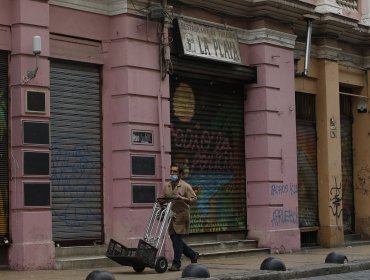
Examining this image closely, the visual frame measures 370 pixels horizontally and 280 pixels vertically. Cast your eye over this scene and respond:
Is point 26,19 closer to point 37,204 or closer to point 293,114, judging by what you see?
point 37,204

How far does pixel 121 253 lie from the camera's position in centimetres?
1353

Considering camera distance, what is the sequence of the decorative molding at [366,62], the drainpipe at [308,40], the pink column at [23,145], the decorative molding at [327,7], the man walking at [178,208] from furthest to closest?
1. the decorative molding at [366,62]
2. the decorative molding at [327,7]
3. the drainpipe at [308,40]
4. the man walking at [178,208]
5. the pink column at [23,145]

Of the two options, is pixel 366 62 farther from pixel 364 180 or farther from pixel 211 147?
pixel 211 147

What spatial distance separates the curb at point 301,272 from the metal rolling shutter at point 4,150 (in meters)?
3.82

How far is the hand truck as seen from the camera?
13.4 metres

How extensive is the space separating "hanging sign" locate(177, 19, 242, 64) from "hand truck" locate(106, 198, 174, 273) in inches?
169

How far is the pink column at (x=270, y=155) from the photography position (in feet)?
61.7

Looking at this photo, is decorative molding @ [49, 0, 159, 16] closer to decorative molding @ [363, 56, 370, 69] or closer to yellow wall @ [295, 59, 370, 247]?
yellow wall @ [295, 59, 370, 247]

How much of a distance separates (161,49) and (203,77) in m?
1.83

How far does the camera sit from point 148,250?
13.5 metres

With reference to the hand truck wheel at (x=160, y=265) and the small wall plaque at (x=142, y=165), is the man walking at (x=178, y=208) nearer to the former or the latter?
the hand truck wheel at (x=160, y=265)

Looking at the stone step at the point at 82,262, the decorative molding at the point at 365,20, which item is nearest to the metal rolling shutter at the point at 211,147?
the stone step at the point at 82,262

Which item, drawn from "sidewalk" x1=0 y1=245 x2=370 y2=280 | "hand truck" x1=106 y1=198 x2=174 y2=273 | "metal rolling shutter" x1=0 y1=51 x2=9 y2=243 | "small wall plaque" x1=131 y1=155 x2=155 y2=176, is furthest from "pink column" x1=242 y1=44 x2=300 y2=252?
"metal rolling shutter" x1=0 y1=51 x2=9 y2=243

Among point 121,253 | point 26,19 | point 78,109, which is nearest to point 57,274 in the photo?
point 121,253
